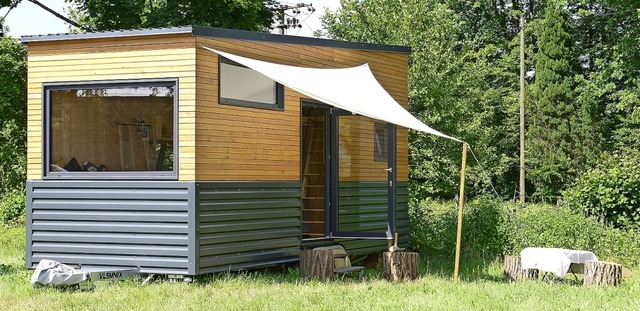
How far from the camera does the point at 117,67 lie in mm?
9016

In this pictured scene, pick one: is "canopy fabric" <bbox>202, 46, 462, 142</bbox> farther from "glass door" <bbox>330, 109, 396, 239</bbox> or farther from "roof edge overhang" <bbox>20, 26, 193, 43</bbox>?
"glass door" <bbox>330, 109, 396, 239</bbox>

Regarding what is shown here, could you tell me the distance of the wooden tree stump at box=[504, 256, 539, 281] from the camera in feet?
31.4

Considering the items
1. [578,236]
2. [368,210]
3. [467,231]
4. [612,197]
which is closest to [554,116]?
[612,197]

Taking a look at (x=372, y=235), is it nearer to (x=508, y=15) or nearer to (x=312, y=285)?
(x=312, y=285)

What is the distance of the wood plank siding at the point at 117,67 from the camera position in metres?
8.67

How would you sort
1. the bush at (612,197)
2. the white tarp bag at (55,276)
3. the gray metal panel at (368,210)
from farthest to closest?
the bush at (612,197), the gray metal panel at (368,210), the white tarp bag at (55,276)

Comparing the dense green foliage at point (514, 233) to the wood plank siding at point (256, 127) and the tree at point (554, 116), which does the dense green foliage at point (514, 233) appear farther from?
the tree at point (554, 116)

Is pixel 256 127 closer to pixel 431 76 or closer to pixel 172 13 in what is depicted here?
pixel 172 13

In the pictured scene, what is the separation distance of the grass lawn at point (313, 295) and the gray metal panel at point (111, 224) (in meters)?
0.32

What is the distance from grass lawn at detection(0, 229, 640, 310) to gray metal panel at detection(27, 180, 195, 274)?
324 mm

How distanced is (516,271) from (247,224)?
9.65ft

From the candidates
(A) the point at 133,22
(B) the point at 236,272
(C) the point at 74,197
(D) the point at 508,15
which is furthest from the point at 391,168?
(D) the point at 508,15

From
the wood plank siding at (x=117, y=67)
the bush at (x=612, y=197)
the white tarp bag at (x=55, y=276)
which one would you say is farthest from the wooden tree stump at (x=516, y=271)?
the white tarp bag at (x=55, y=276)

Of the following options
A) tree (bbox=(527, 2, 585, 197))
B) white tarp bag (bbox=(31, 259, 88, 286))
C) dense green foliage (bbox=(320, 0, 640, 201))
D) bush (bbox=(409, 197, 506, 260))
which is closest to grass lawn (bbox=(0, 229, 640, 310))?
white tarp bag (bbox=(31, 259, 88, 286))
